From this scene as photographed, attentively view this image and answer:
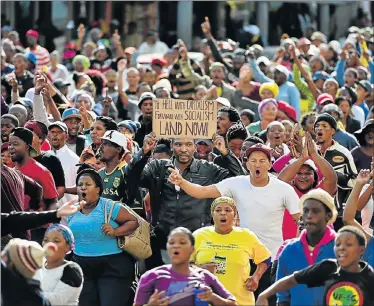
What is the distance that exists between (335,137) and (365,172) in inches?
188

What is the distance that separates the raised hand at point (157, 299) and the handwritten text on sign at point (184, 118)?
333 centimetres

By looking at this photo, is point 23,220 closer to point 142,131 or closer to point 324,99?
point 142,131

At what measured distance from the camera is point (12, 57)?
22766 mm

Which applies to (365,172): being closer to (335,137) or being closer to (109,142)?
(109,142)

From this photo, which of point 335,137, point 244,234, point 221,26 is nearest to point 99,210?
point 244,234

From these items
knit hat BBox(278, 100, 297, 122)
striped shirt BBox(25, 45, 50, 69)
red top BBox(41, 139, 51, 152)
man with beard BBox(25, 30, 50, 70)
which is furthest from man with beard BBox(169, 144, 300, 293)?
striped shirt BBox(25, 45, 50, 69)

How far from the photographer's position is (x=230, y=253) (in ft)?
38.1

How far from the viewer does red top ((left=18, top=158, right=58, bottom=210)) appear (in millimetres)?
12938

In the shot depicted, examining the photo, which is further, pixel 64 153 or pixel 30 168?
pixel 64 153

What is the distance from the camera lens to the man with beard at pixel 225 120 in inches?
590

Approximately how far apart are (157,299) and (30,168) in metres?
3.28

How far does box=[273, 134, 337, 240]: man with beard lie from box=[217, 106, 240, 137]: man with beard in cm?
167

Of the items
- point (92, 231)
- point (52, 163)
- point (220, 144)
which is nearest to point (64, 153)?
point (52, 163)

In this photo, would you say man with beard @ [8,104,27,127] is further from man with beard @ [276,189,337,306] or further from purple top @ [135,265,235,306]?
purple top @ [135,265,235,306]
